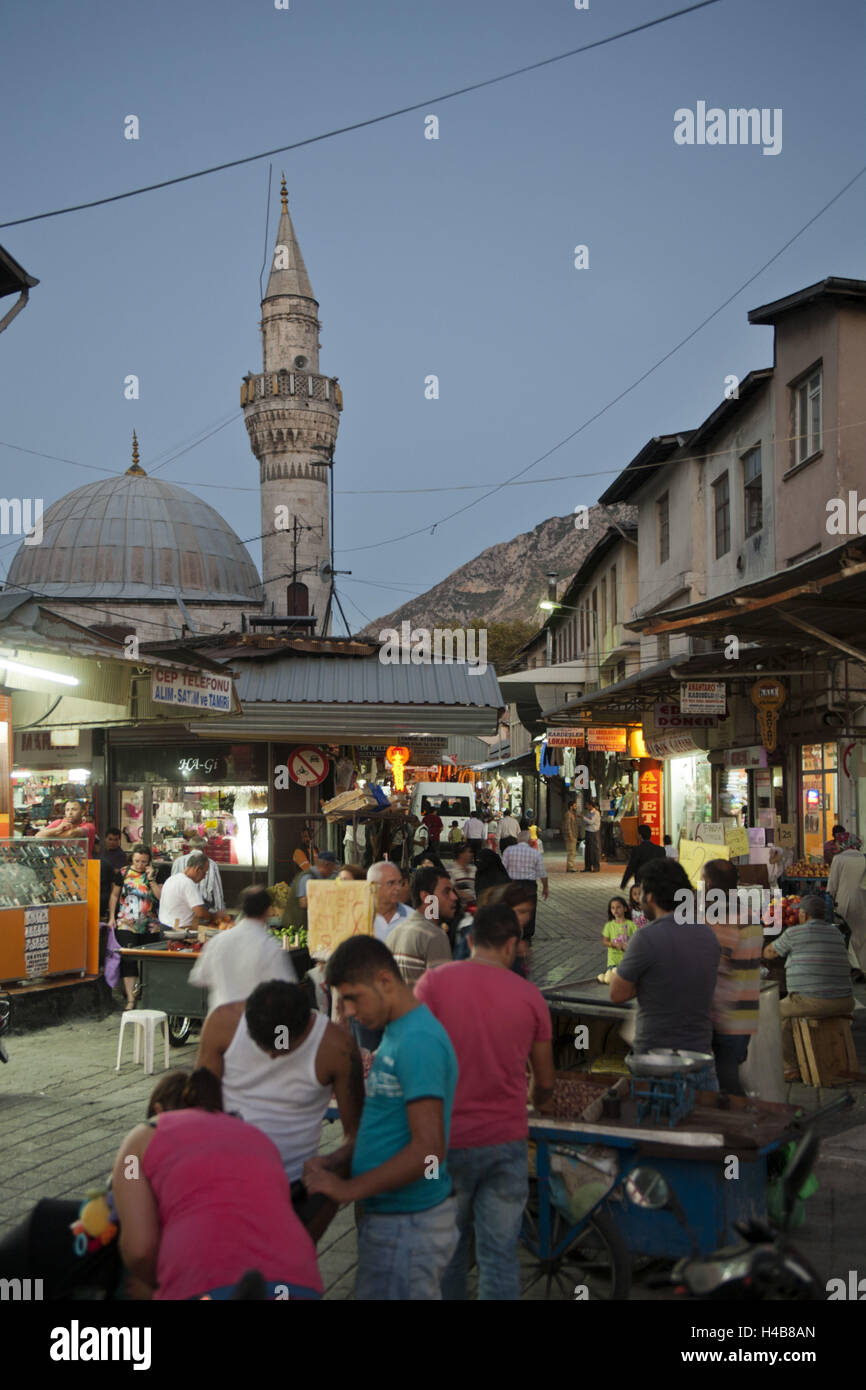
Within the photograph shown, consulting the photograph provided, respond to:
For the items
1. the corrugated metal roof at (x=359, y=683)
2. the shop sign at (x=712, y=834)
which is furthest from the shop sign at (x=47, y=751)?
the shop sign at (x=712, y=834)

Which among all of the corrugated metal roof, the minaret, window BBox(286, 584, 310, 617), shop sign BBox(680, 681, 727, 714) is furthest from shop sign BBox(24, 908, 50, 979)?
window BBox(286, 584, 310, 617)

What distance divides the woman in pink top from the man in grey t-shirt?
2.61 meters

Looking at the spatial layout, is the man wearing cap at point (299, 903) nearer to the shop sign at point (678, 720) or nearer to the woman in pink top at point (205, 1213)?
the woman in pink top at point (205, 1213)

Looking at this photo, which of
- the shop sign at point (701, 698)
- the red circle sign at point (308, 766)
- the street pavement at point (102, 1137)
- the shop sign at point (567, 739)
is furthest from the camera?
the shop sign at point (567, 739)

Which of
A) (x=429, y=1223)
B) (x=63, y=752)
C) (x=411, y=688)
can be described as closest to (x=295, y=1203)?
(x=429, y=1223)

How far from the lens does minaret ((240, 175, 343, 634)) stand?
5953 centimetres

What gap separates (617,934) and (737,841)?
2.96 m

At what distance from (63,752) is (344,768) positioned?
526 cm

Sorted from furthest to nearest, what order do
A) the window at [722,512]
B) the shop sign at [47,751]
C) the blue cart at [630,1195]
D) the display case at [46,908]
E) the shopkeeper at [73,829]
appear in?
the window at [722,512], the shop sign at [47,751], the shopkeeper at [73,829], the display case at [46,908], the blue cart at [630,1195]

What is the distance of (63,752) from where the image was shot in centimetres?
2173

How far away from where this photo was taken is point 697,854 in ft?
36.7

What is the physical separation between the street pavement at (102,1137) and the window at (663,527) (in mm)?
17893

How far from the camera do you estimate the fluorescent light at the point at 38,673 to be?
1205cm

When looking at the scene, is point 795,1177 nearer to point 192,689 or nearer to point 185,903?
point 185,903
